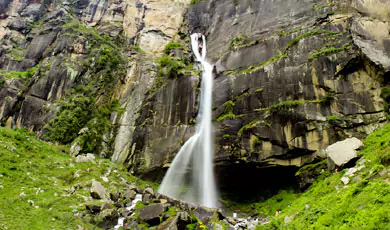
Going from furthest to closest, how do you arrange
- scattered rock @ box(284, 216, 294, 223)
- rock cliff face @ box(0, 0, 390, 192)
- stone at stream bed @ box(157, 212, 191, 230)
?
rock cliff face @ box(0, 0, 390, 192), stone at stream bed @ box(157, 212, 191, 230), scattered rock @ box(284, 216, 294, 223)

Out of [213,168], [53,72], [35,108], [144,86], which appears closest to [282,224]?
[213,168]

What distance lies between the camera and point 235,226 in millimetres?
11664

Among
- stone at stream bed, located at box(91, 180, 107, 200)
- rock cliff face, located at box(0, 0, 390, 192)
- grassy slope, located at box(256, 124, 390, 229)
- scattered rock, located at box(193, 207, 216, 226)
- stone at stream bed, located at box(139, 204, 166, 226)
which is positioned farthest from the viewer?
rock cliff face, located at box(0, 0, 390, 192)

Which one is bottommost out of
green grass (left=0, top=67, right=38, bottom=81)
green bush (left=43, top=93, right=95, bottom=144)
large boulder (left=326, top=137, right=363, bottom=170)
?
large boulder (left=326, top=137, right=363, bottom=170)

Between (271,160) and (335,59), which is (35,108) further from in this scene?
(335,59)

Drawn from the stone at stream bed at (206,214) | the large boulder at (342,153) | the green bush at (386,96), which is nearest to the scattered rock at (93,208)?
the stone at stream bed at (206,214)

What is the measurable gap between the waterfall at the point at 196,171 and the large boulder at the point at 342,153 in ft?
25.4

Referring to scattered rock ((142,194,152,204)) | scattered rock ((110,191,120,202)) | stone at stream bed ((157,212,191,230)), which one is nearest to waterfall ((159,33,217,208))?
scattered rock ((142,194,152,204))

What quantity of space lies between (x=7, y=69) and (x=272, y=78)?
34011mm

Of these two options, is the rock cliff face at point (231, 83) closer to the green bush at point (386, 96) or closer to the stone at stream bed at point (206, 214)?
the green bush at point (386, 96)

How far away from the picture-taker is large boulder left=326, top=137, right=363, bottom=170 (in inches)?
455

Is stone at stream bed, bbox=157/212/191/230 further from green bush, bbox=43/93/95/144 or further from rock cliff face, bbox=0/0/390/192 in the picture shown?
green bush, bbox=43/93/95/144

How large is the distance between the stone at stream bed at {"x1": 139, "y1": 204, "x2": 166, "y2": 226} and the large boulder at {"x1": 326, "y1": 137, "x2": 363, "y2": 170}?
8368 millimetres

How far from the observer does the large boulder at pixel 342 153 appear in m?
11.6
